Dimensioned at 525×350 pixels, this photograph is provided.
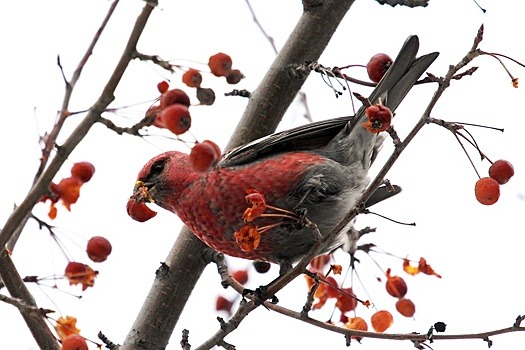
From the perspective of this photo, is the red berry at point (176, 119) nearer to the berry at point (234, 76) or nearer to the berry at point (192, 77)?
the berry at point (192, 77)

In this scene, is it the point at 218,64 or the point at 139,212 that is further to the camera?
the point at 139,212

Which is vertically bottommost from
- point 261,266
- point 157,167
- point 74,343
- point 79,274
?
point 74,343

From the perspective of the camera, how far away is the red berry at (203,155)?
2.44 m

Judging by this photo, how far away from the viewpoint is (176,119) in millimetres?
2441

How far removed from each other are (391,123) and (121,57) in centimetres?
78

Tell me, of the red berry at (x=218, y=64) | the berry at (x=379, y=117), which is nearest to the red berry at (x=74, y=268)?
the red berry at (x=218, y=64)

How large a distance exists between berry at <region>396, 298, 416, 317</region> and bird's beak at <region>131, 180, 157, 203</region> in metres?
1.13

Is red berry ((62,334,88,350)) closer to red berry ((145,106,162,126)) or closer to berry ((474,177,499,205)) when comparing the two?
red berry ((145,106,162,126))

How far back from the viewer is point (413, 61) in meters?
3.16

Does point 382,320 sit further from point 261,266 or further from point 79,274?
point 79,274

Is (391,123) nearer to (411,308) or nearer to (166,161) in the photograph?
(411,308)

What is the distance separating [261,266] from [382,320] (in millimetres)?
823

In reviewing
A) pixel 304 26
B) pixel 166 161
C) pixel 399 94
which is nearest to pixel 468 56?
pixel 399 94

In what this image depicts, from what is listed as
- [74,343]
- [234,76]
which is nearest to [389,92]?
[234,76]
